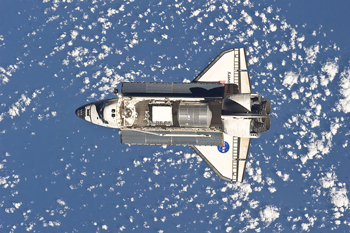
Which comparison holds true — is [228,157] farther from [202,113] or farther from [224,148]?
[202,113]

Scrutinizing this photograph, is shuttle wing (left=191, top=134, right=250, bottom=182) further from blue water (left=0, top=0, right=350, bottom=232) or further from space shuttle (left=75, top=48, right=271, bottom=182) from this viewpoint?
blue water (left=0, top=0, right=350, bottom=232)

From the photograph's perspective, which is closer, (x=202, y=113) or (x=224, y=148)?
(x=202, y=113)

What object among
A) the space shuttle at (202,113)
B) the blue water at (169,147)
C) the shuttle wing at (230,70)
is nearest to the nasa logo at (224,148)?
the space shuttle at (202,113)

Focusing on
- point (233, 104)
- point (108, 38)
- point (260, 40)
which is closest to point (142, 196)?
point (233, 104)

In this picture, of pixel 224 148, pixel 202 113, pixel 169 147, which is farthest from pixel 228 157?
pixel 202 113

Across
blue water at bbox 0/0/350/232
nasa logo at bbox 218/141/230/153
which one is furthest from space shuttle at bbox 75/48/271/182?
blue water at bbox 0/0/350/232

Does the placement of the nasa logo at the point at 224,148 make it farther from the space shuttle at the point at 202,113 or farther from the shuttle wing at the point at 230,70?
the shuttle wing at the point at 230,70
